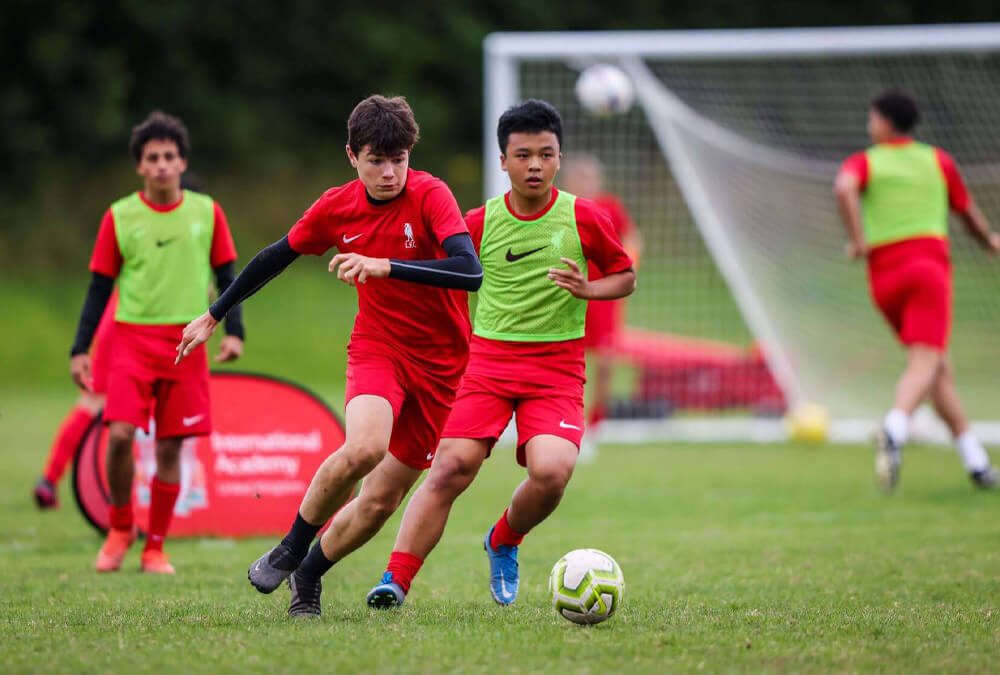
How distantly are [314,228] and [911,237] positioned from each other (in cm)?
511

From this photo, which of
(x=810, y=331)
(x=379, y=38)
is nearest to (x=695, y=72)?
(x=810, y=331)

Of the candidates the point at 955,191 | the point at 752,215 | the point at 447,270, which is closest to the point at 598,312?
the point at 752,215

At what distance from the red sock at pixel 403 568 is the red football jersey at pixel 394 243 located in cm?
71

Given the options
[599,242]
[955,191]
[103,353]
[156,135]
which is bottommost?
[103,353]

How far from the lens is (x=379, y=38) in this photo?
27078 millimetres

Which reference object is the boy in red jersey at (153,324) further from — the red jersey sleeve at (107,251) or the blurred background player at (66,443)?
the blurred background player at (66,443)

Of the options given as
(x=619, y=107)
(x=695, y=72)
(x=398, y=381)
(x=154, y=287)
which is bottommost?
(x=398, y=381)

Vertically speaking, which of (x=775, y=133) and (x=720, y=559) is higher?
(x=775, y=133)

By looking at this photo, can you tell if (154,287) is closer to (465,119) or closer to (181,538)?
(181,538)

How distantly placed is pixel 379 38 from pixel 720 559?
22.5m

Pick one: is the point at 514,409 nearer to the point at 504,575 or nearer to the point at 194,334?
the point at 504,575

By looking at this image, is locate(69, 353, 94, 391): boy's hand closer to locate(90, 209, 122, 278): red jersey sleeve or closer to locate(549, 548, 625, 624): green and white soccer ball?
locate(90, 209, 122, 278): red jersey sleeve

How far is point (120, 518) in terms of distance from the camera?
614 centimetres

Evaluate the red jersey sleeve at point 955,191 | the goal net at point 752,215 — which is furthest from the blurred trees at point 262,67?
the red jersey sleeve at point 955,191
